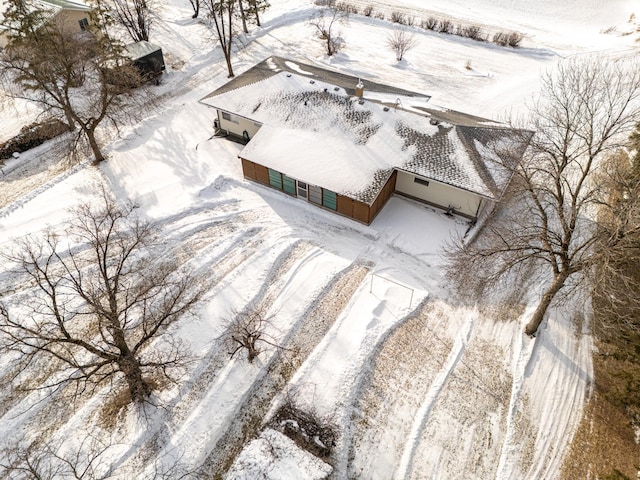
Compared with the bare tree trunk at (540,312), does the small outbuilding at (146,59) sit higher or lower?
higher

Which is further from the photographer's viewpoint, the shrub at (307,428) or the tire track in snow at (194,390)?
the tire track in snow at (194,390)

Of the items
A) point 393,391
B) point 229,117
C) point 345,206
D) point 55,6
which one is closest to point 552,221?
point 345,206

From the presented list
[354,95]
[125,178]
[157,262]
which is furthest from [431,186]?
[125,178]

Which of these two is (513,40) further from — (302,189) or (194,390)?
(194,390)

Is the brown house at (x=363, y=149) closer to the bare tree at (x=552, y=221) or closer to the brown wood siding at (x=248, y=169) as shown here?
the brown wood siding at (x=248, y=169)

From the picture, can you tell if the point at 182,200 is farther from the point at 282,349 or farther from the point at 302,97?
the point at 282,349

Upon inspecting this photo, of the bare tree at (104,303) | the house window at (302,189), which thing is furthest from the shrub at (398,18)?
the bare tree at (104,303)

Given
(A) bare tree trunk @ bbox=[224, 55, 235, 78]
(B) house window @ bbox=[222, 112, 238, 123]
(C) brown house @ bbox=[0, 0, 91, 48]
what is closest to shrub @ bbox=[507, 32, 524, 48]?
(A) bare tree trunk @ bbox=[224, 55, 235, 78]
